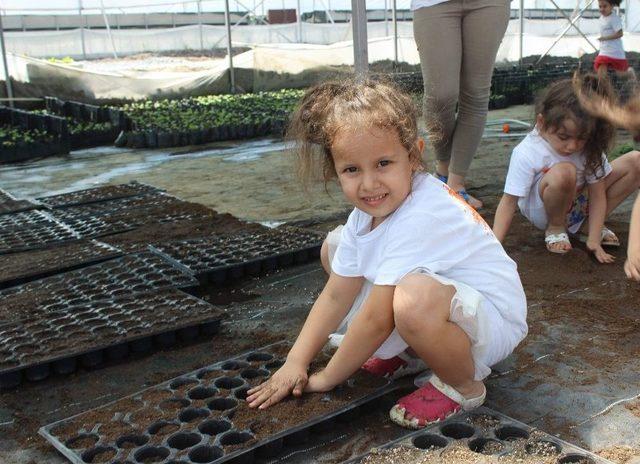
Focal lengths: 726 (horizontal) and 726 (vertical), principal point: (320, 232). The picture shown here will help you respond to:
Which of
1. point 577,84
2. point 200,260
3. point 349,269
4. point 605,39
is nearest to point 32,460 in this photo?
→ point 349,269

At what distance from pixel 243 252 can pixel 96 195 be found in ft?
5.89

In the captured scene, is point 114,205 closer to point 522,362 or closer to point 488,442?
point 522,362

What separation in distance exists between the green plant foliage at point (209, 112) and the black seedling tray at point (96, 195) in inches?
112

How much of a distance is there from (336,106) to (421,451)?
833mm

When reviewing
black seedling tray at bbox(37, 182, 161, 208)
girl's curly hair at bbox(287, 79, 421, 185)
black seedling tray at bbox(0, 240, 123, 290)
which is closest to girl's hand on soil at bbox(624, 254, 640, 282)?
girl's curly hair at bbox(287, 79, 421, 185)

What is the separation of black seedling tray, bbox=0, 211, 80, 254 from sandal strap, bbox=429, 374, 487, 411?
231cm

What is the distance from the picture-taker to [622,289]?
264cm

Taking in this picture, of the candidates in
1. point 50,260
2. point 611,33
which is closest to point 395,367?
point 50,260

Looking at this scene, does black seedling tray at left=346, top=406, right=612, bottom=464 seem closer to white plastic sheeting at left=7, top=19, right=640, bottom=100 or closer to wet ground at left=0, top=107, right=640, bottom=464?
wet ground at left=0, top=107, right=640, bottom=464

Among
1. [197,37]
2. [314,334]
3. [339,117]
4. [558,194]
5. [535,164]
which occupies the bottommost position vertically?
[314,334]

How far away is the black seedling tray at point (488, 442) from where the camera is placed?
155 cm

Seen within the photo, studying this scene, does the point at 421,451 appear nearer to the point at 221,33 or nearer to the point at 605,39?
the point at 605,39

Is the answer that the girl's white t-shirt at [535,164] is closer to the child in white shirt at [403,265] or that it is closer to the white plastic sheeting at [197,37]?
the child in white shirt at [403,265]

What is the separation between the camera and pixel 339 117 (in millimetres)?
1762
